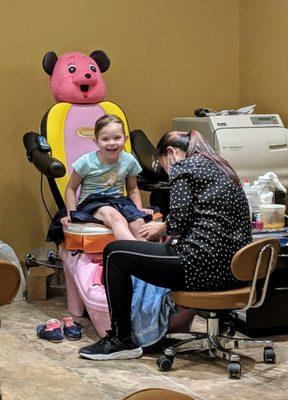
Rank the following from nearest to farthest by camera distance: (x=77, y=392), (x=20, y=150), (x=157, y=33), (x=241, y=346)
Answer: (x=77, y=392), (x=241, y=346), (x=20, y=150), (x=157, y=33)

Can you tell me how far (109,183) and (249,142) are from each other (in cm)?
106

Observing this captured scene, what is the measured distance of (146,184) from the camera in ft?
15.2

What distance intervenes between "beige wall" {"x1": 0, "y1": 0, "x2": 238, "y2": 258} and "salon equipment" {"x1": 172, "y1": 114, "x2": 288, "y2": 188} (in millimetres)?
611

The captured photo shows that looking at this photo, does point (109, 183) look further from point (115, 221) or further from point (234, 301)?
point (234, 301)

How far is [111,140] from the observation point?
4.11 metres

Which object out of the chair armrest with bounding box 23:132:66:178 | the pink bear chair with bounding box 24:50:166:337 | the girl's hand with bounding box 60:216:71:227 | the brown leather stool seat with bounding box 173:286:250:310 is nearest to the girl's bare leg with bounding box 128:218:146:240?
the pink bear chair with bounding box 24:50:166:337

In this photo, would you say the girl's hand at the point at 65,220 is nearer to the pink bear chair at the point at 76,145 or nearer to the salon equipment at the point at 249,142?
the pink bear chair at the point at 76,145

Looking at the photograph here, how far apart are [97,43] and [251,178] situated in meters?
1.40

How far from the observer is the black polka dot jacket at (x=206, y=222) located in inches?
128

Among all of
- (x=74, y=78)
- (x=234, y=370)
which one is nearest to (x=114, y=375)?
(x=234, y=370)

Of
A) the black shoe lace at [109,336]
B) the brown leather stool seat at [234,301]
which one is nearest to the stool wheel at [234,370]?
the brown leather stool seat at [234,301]

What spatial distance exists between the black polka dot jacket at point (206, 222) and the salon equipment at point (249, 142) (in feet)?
4.87

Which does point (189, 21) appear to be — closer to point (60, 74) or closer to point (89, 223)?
point (60, 74)

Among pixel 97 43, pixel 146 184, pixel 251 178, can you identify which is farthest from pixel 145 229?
pixel 97 43
